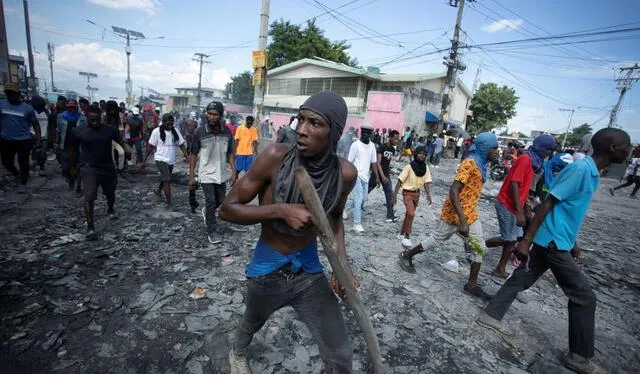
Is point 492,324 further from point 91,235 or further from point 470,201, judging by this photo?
point 91,235

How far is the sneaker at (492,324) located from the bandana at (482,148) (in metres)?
1.67

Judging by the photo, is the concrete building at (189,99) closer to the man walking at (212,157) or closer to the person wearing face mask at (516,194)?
the man walking at (212,157)

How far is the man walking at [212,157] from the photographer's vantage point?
496 centimetres

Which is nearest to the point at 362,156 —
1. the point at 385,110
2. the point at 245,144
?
the point at 245,144

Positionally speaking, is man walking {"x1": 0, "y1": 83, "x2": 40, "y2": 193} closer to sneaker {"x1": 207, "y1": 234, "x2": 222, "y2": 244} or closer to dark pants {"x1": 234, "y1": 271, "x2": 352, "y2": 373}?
sneaker {"x1": 207, "y1": 234, "x2": 222, "y2": 244}

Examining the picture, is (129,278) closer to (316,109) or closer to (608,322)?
(316,109)

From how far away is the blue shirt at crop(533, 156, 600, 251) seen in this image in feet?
8.89

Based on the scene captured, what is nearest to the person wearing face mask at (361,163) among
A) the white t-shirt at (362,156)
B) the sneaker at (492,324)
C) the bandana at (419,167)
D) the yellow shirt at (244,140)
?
the white t-shirt at (362,156)

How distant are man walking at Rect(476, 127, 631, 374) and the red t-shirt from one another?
1.03m

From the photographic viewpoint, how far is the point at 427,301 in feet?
12.6

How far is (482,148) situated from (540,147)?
141 cm

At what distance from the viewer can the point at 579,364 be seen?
2873mm

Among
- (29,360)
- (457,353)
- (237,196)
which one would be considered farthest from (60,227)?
(457,353)

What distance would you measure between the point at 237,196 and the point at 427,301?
3134 mm
